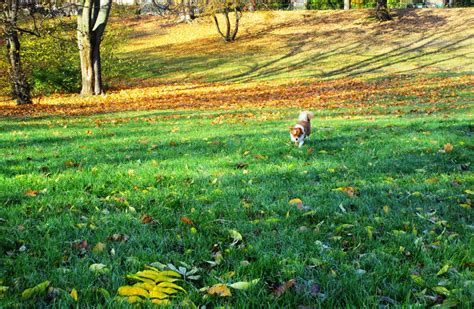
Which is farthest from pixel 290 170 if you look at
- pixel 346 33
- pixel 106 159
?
pixel 346 33

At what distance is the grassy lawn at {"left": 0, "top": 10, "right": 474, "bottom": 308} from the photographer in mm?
2605

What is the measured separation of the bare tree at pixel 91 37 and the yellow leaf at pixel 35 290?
698 inches

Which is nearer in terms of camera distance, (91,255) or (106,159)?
(91,255)

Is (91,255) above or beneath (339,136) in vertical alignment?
above

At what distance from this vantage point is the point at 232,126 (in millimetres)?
10797

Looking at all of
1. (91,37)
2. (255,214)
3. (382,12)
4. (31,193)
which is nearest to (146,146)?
(31,193)

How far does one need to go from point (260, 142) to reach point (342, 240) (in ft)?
A: 15.3

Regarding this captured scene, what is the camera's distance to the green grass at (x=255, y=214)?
8.67 feet

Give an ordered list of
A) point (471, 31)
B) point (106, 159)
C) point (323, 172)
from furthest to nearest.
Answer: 1. point (471, 31)
2. point (106, 159)
3. point (323, 172)

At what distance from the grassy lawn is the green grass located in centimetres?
1

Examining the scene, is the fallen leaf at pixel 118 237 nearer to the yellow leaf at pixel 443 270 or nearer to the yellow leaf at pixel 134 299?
the yellow leaf at pixel 134 299

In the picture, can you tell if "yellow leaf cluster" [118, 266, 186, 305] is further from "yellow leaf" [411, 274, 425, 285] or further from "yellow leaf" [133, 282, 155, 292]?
"yellow leaf" [411, 274, 425, 285]

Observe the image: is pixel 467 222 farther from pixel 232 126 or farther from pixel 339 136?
pixel 232 126

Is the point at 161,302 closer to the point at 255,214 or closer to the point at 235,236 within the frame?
the point at 235,236
